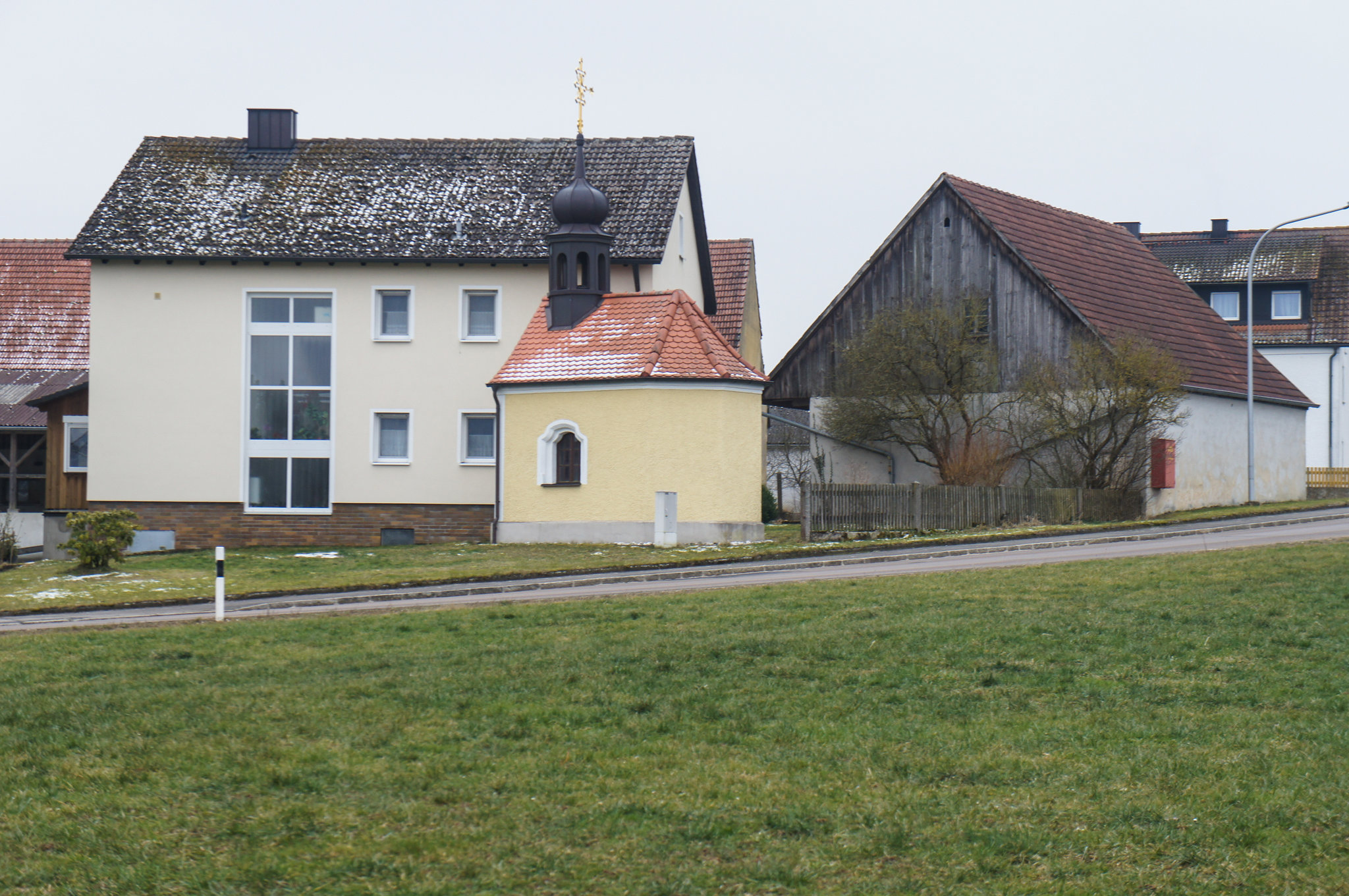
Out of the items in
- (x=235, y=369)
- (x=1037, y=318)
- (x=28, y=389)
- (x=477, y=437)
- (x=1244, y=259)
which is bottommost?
(x=477, y=437)

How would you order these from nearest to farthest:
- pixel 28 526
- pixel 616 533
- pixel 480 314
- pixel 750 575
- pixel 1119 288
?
pixel 750 575
pixel 616 533
pixel 480 314
pixel 28 526
pixel 1119 288

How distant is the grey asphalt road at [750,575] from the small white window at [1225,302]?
26.8 meters

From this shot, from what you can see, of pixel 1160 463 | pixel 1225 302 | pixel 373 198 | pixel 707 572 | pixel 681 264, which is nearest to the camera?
pixel 707 572

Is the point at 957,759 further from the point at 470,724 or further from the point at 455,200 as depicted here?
the point at 455,200

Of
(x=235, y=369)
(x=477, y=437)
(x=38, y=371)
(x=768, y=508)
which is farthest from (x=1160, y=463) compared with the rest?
(x=38, y=371)

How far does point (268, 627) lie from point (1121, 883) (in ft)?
36.6

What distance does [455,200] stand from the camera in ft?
116

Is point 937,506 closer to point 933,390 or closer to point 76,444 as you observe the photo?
point 933,390

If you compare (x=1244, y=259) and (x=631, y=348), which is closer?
(x=631, y=348)

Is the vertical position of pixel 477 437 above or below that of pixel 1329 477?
above

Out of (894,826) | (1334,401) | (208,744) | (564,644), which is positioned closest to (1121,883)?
(894,826)

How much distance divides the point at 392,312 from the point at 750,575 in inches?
651

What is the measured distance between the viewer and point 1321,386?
49.3 meters

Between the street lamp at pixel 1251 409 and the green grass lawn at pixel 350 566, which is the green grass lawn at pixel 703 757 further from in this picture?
the street lamp at pixel 1251 409
